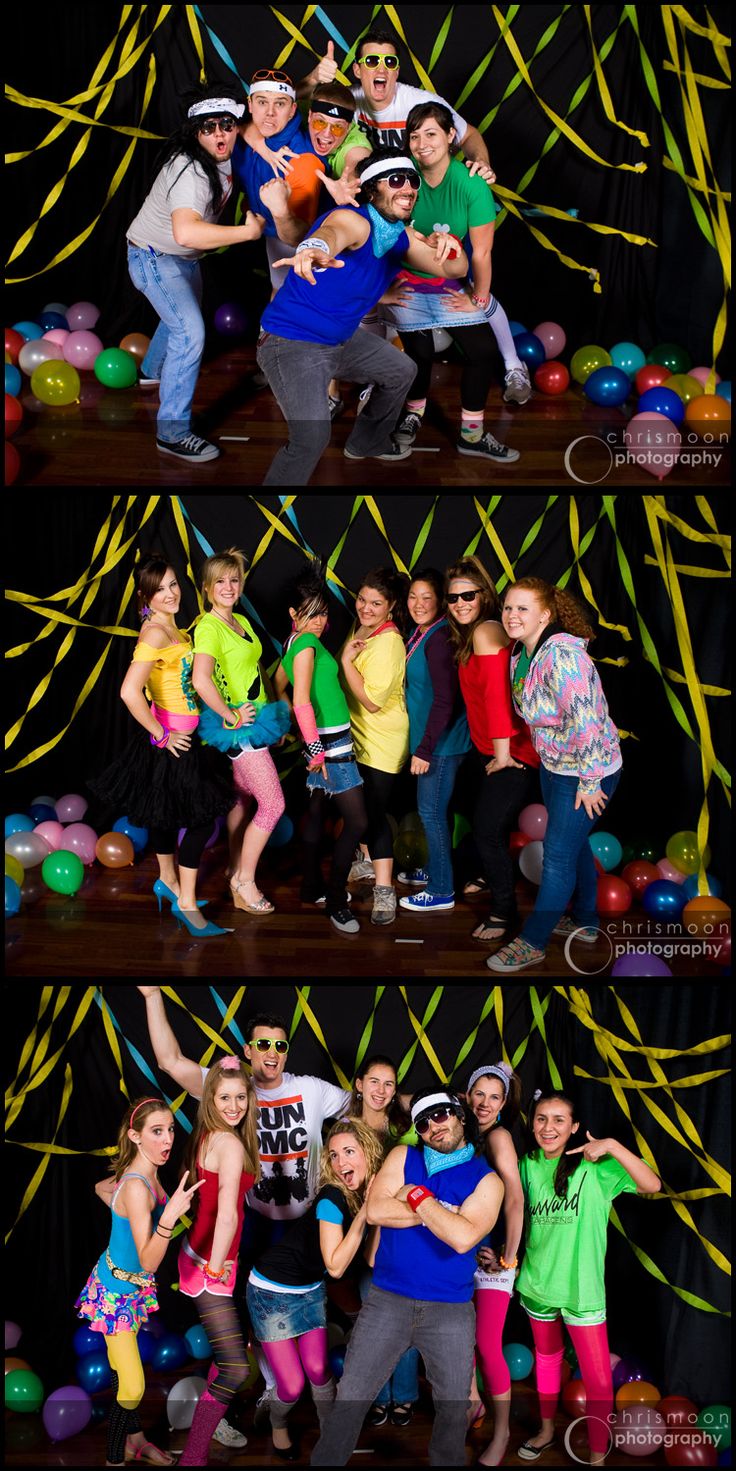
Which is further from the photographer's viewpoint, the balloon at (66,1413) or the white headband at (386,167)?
the balloon at (66,1413)

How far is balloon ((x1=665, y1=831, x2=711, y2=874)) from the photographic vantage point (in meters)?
5.19

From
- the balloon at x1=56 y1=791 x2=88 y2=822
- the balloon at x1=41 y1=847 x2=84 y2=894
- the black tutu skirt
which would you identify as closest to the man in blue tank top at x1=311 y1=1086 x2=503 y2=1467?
the black tutu skirt

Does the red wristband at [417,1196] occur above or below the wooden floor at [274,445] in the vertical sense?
below

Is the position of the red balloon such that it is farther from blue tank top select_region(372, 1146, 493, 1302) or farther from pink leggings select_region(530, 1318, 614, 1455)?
pink leggings select_region(530, 1318, 614, 1455)

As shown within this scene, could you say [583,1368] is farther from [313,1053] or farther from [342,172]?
[342,172]

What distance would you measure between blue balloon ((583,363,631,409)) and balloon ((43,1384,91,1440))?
11.5 feet

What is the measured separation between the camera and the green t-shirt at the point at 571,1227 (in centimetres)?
461

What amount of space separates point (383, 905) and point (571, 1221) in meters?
1.05

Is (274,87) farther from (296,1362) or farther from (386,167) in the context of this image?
(296,1362)

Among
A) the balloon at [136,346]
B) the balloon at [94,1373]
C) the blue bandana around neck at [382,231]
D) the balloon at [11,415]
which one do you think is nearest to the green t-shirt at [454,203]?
the blue bandana around neck at [382,231]

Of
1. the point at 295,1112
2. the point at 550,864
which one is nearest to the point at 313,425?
the point at 550,864

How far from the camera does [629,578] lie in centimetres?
536

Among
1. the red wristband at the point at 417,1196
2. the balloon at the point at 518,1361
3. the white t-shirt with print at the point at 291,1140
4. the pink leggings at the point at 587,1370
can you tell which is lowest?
the balloon at the point at 518,1361

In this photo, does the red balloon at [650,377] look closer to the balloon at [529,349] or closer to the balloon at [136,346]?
the balloon at [529,349]
